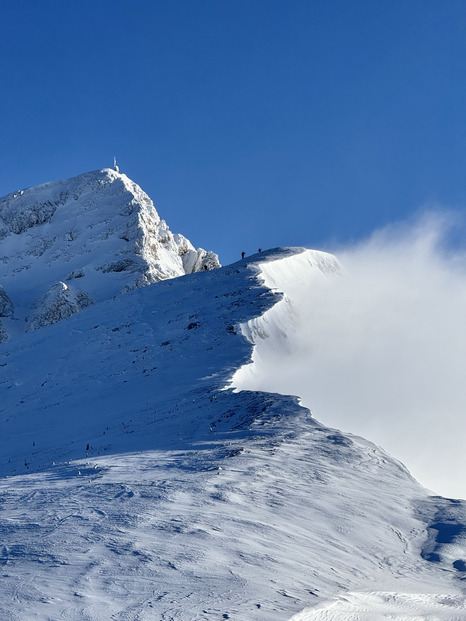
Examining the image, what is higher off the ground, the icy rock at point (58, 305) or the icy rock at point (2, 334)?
the icy rock at point (58, 305)

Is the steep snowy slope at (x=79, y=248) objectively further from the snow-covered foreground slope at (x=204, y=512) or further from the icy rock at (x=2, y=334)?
the snow-covered foreground slope at (x=204, y=512)

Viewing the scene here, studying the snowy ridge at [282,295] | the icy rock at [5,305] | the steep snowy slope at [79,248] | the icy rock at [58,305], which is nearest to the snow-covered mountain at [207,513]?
the snowy ridge at [282,295]

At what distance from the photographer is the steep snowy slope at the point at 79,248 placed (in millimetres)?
61656

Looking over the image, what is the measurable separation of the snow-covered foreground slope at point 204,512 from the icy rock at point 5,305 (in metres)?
38.6

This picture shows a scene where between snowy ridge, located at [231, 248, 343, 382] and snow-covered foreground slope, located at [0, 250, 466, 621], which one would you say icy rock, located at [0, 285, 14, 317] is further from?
snow-covered foreground slope, located at [0, 250, 466, 621]

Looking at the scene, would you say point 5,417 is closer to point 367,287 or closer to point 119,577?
point 119,577

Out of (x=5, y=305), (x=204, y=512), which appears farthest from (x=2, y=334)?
(x=204, y=512)

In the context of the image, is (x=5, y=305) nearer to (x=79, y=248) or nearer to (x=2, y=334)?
(x=2, y=334)

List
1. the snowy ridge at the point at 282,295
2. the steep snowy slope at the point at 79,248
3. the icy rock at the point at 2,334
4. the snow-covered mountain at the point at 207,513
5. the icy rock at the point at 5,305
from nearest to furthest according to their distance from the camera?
the snow-covered mountain at the point at 207,513
the snowy ridge at the point at 282,295
the icy rock at the point at 2,334
the steep snowy slope at the point at 79,248
the icy rock at the point at 5,305

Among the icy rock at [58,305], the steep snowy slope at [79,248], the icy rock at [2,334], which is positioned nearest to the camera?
the icy rock at [58,305]

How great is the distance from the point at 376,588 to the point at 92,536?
402 centimetres

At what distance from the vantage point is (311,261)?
4766 centimetres

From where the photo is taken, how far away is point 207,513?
36.0 ft

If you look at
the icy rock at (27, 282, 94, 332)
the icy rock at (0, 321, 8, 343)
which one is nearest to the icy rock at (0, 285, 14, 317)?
the icy rock at (0, 321, 8, 343)
